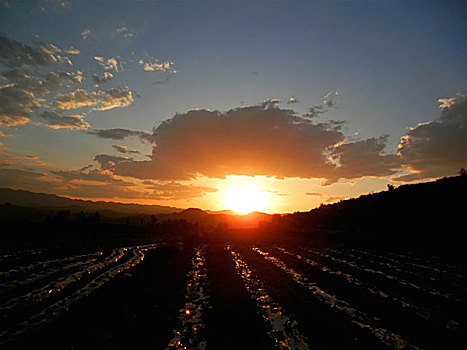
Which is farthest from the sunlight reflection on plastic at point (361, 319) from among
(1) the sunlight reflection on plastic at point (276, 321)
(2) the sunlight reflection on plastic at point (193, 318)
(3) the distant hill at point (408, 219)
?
(3) the distant hill at point (408, 219)

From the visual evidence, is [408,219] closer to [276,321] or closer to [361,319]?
[361,319]

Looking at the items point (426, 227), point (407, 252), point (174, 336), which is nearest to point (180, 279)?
point (174, 336)

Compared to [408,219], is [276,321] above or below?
below

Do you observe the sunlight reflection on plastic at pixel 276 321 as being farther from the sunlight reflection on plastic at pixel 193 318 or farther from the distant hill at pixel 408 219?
the distant hill at pixel 408 219

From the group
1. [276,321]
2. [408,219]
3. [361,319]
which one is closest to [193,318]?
[276,321]

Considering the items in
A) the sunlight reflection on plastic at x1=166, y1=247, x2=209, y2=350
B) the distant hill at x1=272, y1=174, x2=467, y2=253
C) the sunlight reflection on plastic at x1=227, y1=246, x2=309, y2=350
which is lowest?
the sunlight reflection on plastic at x1=166, y1=247, x2=209, y2=350

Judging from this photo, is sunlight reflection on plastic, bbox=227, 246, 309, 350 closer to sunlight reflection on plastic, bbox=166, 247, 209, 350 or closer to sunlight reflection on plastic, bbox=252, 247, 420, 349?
sunlight reflection on plastic, bbox=166, 247, 209, 350

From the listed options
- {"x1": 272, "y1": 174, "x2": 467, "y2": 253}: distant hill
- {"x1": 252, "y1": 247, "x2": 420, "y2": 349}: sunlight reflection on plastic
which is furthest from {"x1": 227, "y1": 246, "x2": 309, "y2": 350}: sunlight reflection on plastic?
{"x1": 272, "y1": 174, "x2": 467, "y2": 253}: distant hill

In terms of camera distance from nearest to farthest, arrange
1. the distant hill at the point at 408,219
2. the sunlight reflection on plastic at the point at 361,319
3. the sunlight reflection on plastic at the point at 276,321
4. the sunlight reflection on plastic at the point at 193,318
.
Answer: the sunlight reflection on plastic at the point at 193,318 → the sunlight reflection on plastic at the point at 276,321 → the sunlight reflection on plastic at the point at 361,319 → the distant hill at the point at 408,219

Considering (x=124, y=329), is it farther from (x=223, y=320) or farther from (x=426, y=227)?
(x=426, y=227)

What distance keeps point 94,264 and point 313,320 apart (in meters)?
18.6

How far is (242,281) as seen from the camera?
54.0 feet

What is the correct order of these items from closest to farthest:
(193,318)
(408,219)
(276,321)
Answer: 1. (276,321)
2. (193,318)
3. (408,219)

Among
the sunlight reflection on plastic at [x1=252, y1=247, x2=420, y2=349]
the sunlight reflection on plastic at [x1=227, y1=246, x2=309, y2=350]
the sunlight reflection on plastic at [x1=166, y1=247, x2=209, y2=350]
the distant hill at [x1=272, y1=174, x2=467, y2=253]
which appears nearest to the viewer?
the sunlight reflection on plastic at [x1=166, y1=247, x2=209, y2=350]
